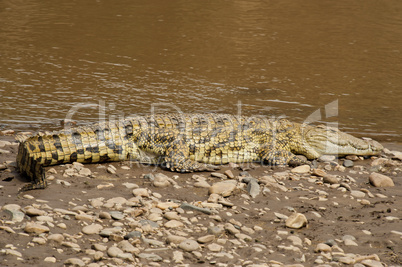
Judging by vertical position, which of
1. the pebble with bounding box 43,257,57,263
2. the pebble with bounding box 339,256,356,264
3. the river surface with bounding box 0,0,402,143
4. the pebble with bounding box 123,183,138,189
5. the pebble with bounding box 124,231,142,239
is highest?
the river surface with bounding box 0,0,402,143

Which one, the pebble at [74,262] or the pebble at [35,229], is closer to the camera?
the pebble at [74,262]

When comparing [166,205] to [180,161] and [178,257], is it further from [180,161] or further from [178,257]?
[180,161]

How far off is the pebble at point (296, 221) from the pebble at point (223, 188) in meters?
0.80

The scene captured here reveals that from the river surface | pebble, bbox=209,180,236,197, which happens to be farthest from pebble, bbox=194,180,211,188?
the river surface

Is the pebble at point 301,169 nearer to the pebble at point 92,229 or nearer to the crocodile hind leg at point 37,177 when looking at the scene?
the pebble at point 92,229

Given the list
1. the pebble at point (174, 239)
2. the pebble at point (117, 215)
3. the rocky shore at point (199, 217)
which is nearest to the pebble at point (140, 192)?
the rocky shore at point (199, 217)

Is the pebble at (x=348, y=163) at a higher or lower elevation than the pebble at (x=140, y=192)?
higher

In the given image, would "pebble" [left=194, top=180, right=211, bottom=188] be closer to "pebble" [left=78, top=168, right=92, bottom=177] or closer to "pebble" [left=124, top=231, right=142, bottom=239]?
"pebble" [left=78, top=168, right=92, bottom=177]

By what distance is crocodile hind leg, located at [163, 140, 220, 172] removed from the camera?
584cm

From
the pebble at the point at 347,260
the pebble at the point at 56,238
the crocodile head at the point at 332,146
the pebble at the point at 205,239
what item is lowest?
the pebble at the point at 347,260

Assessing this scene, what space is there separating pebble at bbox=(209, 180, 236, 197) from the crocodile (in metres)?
0.75

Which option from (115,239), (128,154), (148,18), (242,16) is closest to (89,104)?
(128,154)

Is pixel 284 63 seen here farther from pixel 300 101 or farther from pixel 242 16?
pixel 242 16

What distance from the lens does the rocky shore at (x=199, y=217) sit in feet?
12.2
